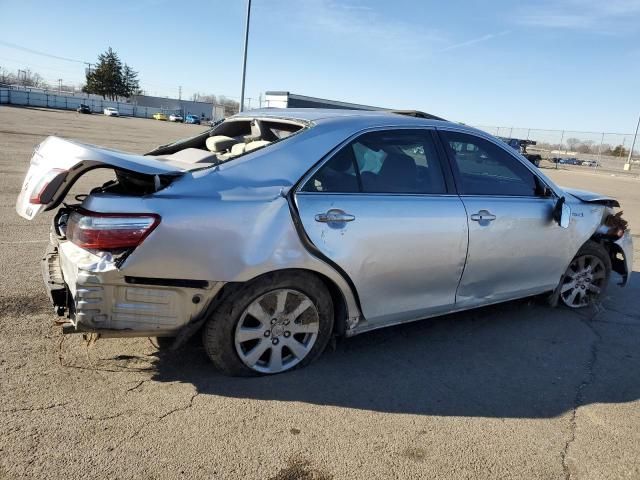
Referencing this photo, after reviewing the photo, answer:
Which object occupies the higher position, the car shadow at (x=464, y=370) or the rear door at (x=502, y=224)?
the rear door at (x=502, y=224)

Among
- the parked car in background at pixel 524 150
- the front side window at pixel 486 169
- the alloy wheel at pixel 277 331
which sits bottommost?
the alloy wheel at pixel 277 331

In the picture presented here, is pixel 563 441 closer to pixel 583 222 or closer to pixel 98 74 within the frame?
pixel 583 222

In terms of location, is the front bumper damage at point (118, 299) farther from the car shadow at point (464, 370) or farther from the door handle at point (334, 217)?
the door handle at point (334, 217)

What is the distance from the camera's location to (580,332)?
4512mm

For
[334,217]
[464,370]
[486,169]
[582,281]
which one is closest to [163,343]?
[334,217]

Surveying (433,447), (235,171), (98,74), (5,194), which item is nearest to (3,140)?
(5,194)

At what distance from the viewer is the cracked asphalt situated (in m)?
2.55

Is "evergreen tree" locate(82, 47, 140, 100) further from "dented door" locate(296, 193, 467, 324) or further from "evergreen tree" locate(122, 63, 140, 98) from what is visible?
"dented door" locate(296, 193, 467, 324)

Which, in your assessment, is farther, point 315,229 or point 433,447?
point 315,229

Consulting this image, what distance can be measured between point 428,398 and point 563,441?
0.76m

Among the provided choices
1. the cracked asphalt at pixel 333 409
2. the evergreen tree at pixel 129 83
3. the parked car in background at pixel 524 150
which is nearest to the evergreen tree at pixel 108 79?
the evergreen tree at pixel 129 83

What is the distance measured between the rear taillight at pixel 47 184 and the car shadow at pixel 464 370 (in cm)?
122

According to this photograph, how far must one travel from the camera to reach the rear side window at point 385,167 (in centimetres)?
331

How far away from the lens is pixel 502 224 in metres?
3.95
